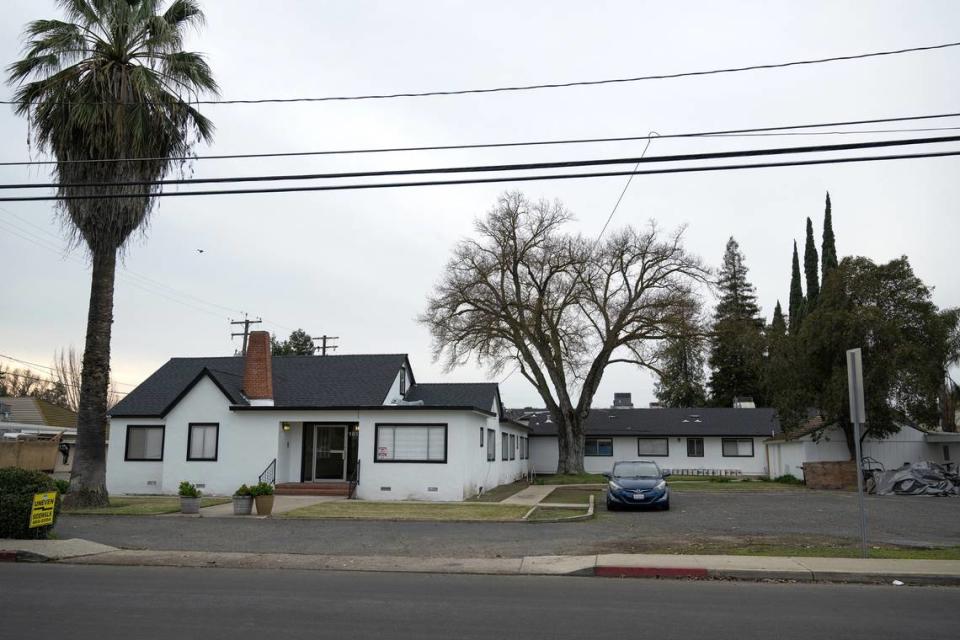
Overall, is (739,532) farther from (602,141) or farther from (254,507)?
(254,507)

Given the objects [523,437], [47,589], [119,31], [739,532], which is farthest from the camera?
[523,437]

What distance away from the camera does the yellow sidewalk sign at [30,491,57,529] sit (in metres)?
14.5

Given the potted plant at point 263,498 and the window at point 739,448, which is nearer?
the potted plant at point 263,498

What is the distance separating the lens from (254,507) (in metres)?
21.1

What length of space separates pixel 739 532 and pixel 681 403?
5658 centimetres

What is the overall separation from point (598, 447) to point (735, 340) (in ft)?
35.5

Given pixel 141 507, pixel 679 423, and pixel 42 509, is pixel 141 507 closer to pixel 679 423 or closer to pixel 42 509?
pixel 42 509

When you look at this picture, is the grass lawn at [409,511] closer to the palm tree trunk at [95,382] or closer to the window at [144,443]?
the palm tree trunk at [95,382]

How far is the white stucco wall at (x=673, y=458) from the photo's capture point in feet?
148

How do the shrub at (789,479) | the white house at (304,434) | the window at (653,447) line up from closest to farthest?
the white house at (304,434) < the shrub at (789,479) < the window at (653,447)

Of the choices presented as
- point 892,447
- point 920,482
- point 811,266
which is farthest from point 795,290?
point 920,482

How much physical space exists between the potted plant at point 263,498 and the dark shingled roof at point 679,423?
91.4 feet

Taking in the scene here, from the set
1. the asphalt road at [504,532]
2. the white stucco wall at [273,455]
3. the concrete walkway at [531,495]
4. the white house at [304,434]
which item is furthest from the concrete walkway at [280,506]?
the concrete walkway at [531,495]

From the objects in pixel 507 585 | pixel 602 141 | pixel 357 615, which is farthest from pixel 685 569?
pixel 602 141
